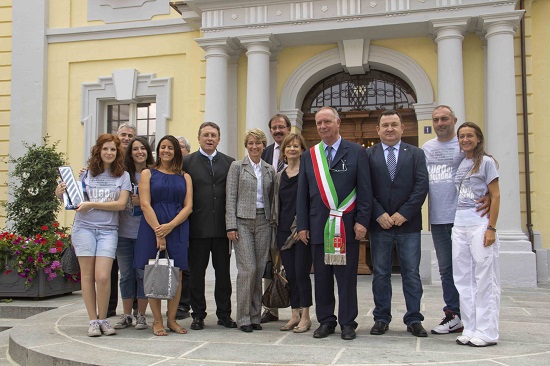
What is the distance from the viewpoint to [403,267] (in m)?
5.05

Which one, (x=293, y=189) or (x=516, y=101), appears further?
(x=516, y=101)

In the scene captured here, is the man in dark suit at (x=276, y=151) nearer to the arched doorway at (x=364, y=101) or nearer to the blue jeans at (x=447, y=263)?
the blue jeans at (x=447, y=263)

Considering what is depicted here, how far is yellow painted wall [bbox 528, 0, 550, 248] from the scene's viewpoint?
32.6 feet

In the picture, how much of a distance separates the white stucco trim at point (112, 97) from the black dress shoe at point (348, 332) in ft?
24.7

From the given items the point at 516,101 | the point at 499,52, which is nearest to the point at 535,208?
the point at 516,101

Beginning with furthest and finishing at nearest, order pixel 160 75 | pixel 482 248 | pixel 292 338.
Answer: pixel 160 75 → pixel 292 338 → pixel 482 248

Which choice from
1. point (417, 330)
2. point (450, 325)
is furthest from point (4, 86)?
point (450, 325)

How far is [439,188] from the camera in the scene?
202 inches

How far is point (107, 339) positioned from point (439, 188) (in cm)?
308

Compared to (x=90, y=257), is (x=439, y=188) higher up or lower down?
higher up

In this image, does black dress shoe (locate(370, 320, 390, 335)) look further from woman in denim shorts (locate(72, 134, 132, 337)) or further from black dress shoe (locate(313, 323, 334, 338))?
woman in denim shorts (locate(72, 134, 132, 337))

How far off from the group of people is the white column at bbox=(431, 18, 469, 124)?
4.66 metres

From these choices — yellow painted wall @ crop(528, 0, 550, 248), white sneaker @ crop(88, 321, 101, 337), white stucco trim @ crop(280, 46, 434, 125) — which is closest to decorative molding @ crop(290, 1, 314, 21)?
white stucco trim @ crop(280, 46, 434, 125)

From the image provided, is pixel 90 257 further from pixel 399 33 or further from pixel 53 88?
pixel 53 88
